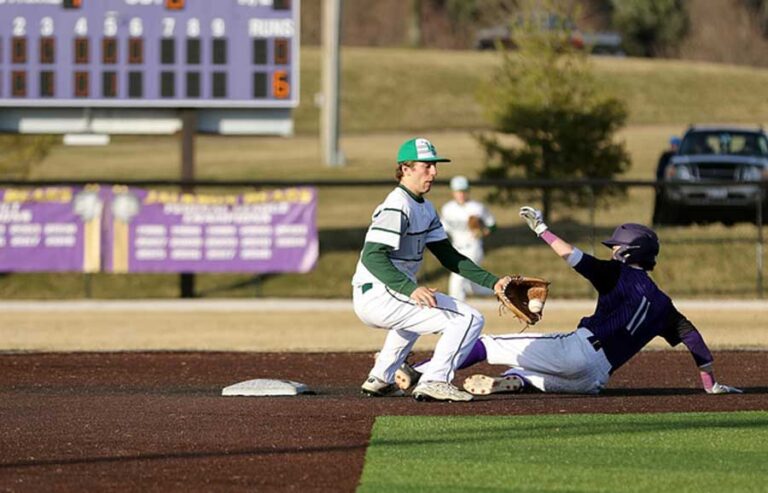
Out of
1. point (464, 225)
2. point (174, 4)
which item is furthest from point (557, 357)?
point (174, 4)

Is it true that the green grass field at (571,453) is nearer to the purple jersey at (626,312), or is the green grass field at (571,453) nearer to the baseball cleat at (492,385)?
the purple jersey at (626,312)

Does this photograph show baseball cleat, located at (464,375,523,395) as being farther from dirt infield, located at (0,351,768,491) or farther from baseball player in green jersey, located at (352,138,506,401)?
baseball player in green jersey, located at (352,138,506,401)

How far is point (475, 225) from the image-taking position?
63.9 feet

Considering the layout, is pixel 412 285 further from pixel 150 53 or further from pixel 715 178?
pixel 715 178

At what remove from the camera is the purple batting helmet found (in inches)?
391

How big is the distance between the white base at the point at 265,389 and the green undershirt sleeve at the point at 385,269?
1351 millimetres

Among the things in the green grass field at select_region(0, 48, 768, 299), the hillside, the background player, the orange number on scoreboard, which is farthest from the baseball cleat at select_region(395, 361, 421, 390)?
the hillside

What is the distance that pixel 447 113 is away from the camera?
52781mm

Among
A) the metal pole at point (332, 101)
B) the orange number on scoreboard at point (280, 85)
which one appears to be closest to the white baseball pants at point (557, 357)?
the orange number on scoreboard at point (280, 85)

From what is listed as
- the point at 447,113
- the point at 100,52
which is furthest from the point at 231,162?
the point at 100,52

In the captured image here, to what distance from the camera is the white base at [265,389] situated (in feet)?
34.3

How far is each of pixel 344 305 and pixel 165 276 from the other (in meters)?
6.38

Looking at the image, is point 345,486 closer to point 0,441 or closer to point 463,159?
point 0,441

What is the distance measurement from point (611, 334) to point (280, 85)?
42.6 ft
